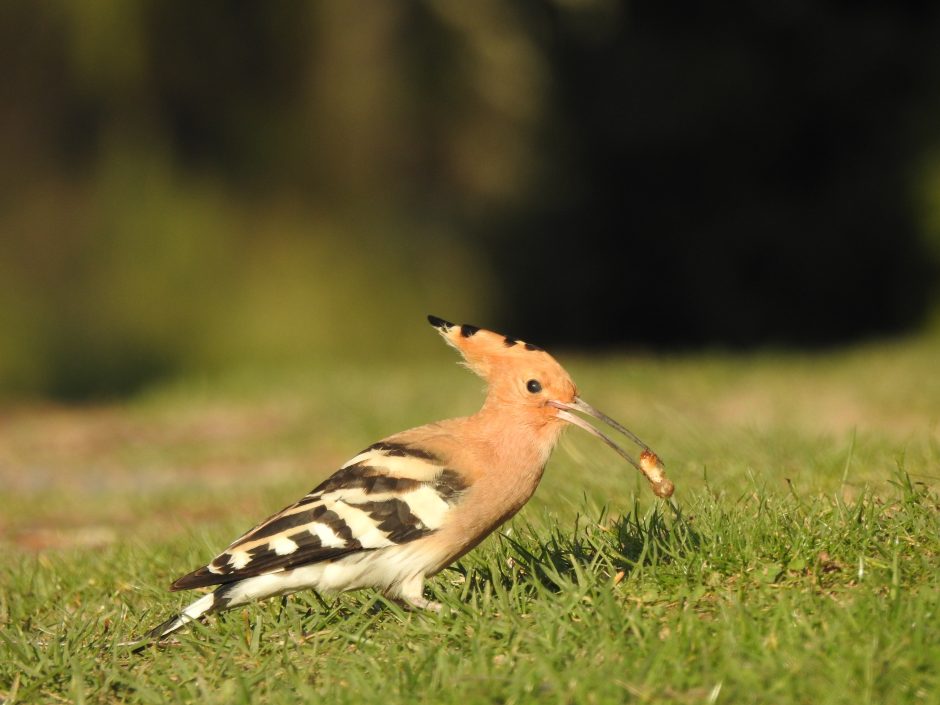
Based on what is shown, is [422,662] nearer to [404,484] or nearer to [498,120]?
[404,484]

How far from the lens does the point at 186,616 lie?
3.33m

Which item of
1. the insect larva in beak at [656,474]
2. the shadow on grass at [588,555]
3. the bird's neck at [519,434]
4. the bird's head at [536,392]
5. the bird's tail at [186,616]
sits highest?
the bird's head at [536,392]

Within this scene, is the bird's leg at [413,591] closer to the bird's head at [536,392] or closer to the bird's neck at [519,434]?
the bird's neck at [519,434]

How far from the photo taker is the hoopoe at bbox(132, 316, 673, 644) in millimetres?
3322

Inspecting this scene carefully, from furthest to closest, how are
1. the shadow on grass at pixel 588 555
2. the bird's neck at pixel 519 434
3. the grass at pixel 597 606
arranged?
the bird's neck at pixel 519 434 < the shadow on grass at pixel 588 555 < the grass at pixel 597 606

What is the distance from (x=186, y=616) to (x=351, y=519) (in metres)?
0.50

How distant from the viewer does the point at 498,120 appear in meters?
14.3

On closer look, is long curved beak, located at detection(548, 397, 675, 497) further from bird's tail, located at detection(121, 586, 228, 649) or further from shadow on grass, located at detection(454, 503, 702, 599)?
bird's tail, located at detection(121, 586, 228, 649)

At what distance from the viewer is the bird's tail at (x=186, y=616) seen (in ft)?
10.9

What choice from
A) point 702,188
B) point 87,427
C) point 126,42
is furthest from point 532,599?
point 702,188

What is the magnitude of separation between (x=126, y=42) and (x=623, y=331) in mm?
6350

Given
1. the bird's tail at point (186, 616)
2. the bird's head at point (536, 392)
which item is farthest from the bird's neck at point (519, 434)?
the bird's tail at point (186, 616)

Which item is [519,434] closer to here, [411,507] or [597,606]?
[411,507]

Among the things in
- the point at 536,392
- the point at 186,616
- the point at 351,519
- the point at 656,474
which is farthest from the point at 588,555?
the point at 186,616
